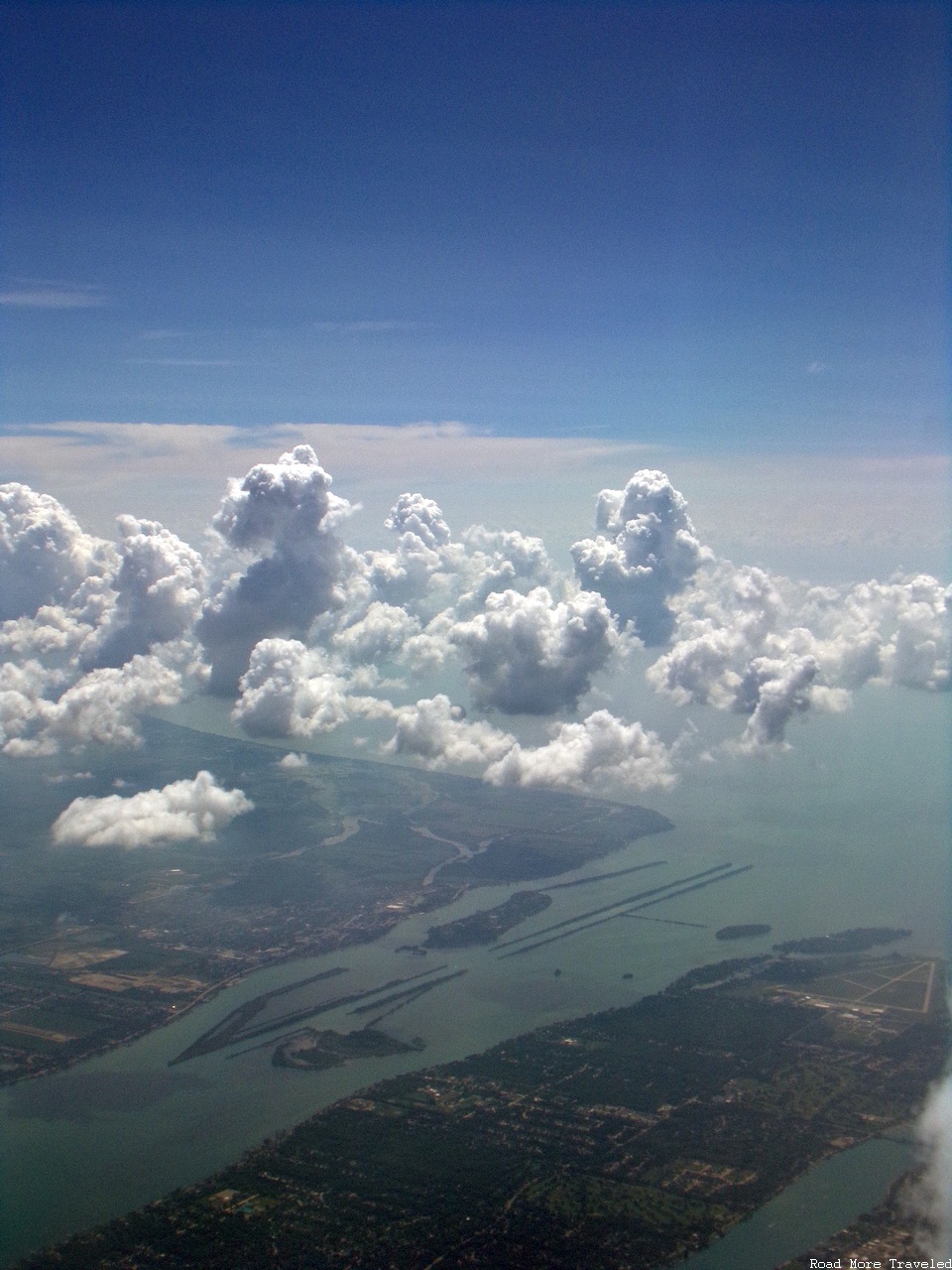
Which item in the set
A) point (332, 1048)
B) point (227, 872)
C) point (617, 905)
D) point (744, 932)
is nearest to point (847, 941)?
point (744, 932)

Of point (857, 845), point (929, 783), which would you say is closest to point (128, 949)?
point (857, 845)

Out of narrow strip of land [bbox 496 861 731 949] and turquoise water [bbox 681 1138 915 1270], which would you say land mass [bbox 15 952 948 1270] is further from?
narrow strip of land [bbox 496 861 731 949]

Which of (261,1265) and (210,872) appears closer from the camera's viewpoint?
(261,1265)

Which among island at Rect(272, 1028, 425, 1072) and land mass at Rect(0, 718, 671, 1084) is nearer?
island at Rect(272, 1028, 425, 1072)

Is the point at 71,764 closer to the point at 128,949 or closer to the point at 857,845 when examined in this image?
the point at 128,949

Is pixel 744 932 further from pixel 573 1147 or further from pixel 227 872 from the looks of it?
pixel 227 872

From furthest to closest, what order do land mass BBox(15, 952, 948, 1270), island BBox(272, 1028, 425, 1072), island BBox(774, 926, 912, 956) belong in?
1. island BBox(774, 926, 912, 956)
2. island BBox(272, 1028, 425, 1072)
3. land mass BBox(15, 952, 948, 1270)

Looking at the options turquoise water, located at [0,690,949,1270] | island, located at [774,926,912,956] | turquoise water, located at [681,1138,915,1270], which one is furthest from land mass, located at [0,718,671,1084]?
turquoise water, located at [681,1138,915,1270]

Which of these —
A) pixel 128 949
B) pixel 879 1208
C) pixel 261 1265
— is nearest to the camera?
pixel 261 1265
